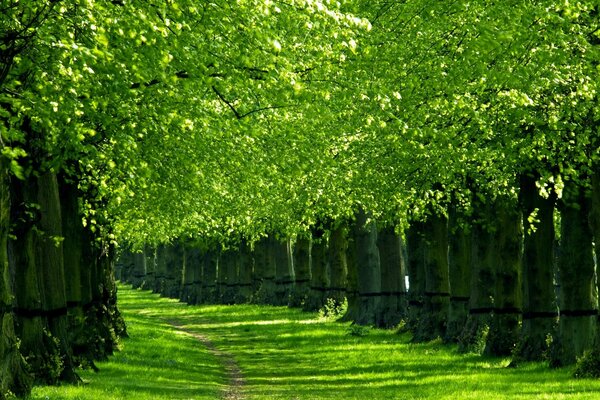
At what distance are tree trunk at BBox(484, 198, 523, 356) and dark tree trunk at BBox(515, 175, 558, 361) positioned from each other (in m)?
1.69

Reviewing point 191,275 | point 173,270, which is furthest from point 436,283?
point 173,270

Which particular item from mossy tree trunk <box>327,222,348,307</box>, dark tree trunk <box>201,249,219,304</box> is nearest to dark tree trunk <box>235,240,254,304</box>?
dark tree trunk <box>201,249,219,304</box>

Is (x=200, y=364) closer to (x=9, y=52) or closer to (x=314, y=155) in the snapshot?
(x=314, y=155)

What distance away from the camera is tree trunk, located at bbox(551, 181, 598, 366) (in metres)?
25.0

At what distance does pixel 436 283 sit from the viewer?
3553cm

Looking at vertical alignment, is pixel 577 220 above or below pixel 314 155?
below

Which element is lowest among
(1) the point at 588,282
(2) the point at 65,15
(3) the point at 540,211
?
(1) the point at 588,282

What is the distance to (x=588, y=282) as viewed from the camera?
25.1m

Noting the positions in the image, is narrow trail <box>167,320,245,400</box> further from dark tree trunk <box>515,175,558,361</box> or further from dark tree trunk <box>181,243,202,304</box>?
dark tree trunk <box>181,243,202,304</box>

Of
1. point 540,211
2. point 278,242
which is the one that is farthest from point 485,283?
point 278,242

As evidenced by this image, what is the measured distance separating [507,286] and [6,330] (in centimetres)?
1492

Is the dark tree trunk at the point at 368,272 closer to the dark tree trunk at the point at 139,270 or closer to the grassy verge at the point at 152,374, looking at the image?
the grassy verge at the point at 152,374

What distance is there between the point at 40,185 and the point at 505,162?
9.86 metres

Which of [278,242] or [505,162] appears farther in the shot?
[278,242]
